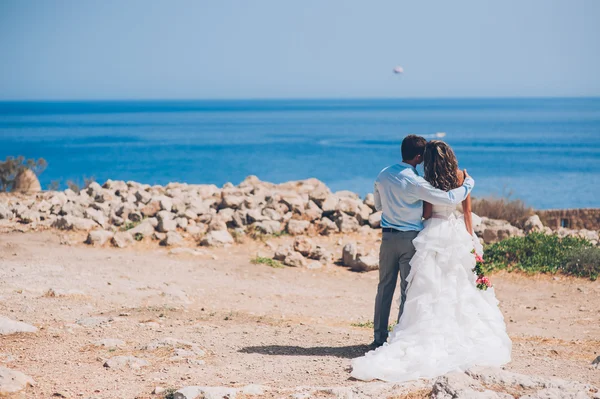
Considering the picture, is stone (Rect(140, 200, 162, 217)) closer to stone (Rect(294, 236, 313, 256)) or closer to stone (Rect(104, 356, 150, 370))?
stone (Rect(294, 236, 313, 256))

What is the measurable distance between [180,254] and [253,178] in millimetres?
7414

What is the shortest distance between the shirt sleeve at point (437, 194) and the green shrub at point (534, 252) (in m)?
6.50

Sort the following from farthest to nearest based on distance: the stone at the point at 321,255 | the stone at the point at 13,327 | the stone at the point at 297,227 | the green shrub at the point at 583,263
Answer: the stone at the point at 297,227 → the stone at the point at 321,255 → the green shrub at the point at 583,263 → the stone at the point at 13,327

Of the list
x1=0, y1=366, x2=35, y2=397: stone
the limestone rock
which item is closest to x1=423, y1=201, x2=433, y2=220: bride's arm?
x1=0, y1=366, x2=35, y2=397: stone

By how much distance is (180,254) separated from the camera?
13742 millimetres

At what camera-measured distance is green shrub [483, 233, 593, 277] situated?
13.1 metres

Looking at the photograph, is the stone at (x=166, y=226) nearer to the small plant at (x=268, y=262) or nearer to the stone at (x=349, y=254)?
the small plant at (x=268, y=262)

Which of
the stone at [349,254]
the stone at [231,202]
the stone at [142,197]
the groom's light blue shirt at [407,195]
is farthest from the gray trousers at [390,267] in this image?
the stone at [142,197]

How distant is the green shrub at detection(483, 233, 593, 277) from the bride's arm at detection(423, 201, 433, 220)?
20.8 ft

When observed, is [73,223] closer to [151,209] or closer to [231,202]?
[151,209]

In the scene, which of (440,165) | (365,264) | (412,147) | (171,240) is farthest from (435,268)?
(171,240)

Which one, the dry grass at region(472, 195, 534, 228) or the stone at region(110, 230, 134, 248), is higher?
the dry grass at region(472, 195, 534, 228)

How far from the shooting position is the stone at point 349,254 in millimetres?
13688

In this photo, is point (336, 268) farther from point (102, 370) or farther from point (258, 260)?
point (102, 370)
